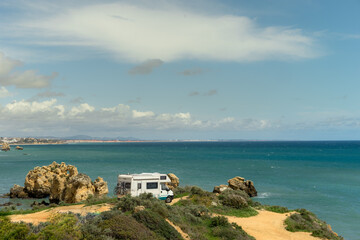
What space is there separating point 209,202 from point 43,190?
93.3 feet

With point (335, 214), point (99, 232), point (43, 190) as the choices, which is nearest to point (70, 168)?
point (43, 190)

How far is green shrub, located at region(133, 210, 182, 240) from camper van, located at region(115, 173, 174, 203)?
9306mm

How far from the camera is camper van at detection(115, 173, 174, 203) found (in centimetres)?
2675

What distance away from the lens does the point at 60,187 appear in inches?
1518

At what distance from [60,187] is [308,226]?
100ft

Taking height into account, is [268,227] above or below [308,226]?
below

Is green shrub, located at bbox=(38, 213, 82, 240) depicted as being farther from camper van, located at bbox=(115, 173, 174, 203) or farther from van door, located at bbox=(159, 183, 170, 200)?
van door, located at bbox=(159, 183, 170, 200)

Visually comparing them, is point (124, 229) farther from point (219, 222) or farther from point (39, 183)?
point (39, 183)

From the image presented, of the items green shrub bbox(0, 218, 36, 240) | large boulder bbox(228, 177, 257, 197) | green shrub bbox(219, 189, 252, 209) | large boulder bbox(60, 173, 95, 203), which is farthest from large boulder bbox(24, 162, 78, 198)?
green shrub bbox(0, 218, 36, 240)

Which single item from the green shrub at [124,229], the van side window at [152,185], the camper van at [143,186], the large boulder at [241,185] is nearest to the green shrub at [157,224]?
the green shrub at [124,229]

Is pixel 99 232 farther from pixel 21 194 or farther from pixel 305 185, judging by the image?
pixel 305 185

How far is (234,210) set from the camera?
88.4 feet

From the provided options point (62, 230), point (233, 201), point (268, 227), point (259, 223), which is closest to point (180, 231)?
point (62, 230)

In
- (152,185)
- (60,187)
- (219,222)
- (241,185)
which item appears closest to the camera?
(219,222)
